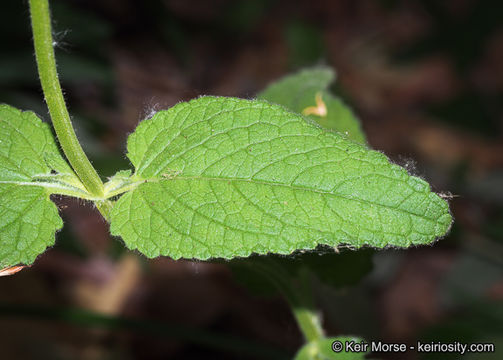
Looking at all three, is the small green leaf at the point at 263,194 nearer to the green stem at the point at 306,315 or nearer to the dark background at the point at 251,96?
the dark background at the point at 251,96

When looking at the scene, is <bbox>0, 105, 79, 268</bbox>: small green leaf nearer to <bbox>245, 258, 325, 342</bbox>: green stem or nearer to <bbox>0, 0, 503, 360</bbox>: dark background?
<bbox>0, 0, 503, 360</bbox>: dark background

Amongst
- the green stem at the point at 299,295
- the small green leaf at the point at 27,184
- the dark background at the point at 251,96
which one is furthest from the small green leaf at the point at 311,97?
the small green leaf at the point at 27,184

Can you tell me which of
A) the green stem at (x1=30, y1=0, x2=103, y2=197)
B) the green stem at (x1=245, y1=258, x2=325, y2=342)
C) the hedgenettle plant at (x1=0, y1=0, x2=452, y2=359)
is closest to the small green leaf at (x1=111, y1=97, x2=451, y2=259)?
the hedgenettle plant at (x1=0, y1=0, x2=452, y2=359)

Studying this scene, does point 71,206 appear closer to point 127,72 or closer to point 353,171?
point 127,72

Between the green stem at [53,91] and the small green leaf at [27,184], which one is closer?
the green stem at [53,91]

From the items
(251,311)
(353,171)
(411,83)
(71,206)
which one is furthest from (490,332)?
(411,83)

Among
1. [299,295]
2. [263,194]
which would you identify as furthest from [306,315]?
[263,194]

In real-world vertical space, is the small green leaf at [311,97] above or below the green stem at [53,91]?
above

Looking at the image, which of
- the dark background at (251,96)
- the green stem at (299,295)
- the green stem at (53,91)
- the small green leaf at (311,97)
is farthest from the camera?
the dark background at (251,96)
